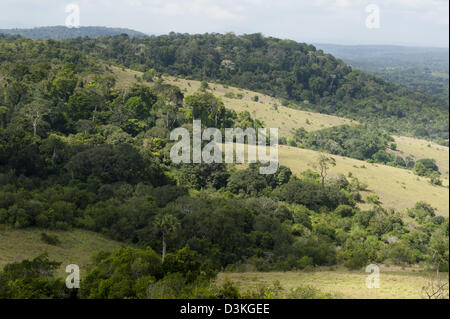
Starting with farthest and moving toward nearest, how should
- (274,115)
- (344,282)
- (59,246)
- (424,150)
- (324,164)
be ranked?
(424,150) < (274,115) < (324,164) < (59,246) < (344,282)

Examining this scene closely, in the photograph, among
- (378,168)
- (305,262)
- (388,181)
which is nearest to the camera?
(305,262)

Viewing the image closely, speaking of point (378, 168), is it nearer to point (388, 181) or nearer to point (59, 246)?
point (388, 181)

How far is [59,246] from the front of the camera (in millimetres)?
22391

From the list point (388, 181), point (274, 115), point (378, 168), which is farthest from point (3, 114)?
point (274, 115)

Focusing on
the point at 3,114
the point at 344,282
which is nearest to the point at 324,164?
the point at 344,282

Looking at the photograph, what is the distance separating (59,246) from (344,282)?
634 inches

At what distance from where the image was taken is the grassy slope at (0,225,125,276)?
2016cm

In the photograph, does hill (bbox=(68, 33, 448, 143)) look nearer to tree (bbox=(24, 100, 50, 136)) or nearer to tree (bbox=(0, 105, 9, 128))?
tree (bbox=(24, 100, 50, 136))

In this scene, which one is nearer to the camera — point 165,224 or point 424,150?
point 165,224

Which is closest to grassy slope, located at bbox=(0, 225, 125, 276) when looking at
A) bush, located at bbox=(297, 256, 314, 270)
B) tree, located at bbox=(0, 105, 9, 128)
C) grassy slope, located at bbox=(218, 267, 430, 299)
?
grassy slope, located at bbox=(218, 267, 430, 299)

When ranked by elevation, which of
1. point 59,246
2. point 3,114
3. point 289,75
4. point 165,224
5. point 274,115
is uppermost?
point 289,75

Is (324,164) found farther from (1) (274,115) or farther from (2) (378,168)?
(1) (274,115)

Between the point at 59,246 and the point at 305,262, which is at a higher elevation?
the point at 59,246

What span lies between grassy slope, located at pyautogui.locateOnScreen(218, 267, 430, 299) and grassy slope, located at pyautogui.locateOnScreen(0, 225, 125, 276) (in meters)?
7.91
